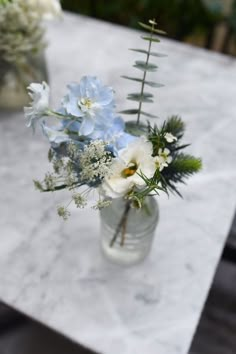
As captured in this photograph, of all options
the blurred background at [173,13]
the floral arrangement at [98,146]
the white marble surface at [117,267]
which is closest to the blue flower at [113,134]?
the floral arrangement at [98,146]

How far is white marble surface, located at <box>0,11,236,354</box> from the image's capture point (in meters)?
0.82

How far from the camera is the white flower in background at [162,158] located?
2.08 feet

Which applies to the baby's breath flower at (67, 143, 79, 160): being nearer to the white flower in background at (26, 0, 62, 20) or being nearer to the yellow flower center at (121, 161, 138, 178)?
the yellow flower center at (121, 161, 138, 178)

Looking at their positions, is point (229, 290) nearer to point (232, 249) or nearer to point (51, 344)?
point (232, 249)

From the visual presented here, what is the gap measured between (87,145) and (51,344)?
1.36ft

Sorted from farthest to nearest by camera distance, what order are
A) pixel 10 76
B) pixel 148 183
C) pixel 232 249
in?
pixel 10 76 → pixel 232 249 → pixel 148 183

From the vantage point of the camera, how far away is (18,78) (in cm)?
111

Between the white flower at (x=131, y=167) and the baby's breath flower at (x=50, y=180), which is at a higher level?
the white flower at (x=131, y=167)

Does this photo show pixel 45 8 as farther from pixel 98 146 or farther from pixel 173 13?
pixel 173 13

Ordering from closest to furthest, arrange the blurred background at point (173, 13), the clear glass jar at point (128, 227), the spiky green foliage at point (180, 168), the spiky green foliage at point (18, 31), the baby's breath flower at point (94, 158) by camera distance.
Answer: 1. the baby's breath flower at point (94, 158)
2. the spiky green foliage at point (180, 168)
3. the clear glass jar at point (128, 227)
4. the spiky green foliage at point (18, 31)
5. the blurred background at point (173, 13)

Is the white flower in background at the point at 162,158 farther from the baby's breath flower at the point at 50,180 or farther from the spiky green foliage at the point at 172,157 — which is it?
the baby's breath flower at the point at 50,180

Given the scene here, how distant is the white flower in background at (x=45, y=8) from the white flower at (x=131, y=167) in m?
0.52

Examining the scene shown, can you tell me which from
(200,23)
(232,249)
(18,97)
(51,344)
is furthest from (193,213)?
(200,23)

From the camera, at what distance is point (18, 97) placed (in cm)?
113
